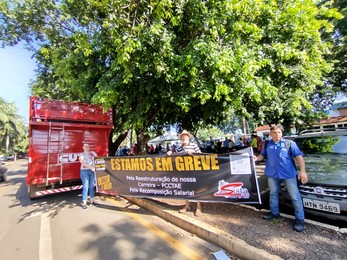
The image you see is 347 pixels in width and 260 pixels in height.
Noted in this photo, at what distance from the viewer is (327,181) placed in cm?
371

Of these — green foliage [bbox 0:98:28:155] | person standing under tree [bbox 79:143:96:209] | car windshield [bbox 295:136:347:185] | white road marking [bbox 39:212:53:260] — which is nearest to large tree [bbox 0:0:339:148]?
person standing under tree [bbox 79:143:96:209]

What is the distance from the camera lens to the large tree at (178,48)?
4879 millimetres

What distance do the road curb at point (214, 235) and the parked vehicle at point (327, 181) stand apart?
4.73 feet

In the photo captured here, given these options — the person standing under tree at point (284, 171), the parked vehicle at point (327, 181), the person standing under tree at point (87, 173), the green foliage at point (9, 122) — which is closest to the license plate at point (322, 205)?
the parked vehicle at point (327, 181)

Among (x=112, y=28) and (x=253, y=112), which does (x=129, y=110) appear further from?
(x=253, y=112)

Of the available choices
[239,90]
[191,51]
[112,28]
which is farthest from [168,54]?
[239,90]

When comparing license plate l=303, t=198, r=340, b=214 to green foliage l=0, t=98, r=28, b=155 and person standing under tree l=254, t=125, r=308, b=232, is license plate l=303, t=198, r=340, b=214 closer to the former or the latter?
person standing under tree l=254, t=125, r=308, b=232

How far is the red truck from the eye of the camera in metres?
6.50

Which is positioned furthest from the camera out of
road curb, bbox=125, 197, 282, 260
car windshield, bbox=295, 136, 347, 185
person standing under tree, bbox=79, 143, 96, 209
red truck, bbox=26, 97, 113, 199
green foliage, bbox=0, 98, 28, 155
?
green foliage, bbox=0, 98, 28, 155

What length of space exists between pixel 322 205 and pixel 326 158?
1.62 m

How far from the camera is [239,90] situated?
5.71 m

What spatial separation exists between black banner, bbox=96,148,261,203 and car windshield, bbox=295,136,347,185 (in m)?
1.19

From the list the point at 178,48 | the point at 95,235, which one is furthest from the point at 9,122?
the point at 95,235

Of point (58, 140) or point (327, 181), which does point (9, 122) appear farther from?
point (327, 181)
